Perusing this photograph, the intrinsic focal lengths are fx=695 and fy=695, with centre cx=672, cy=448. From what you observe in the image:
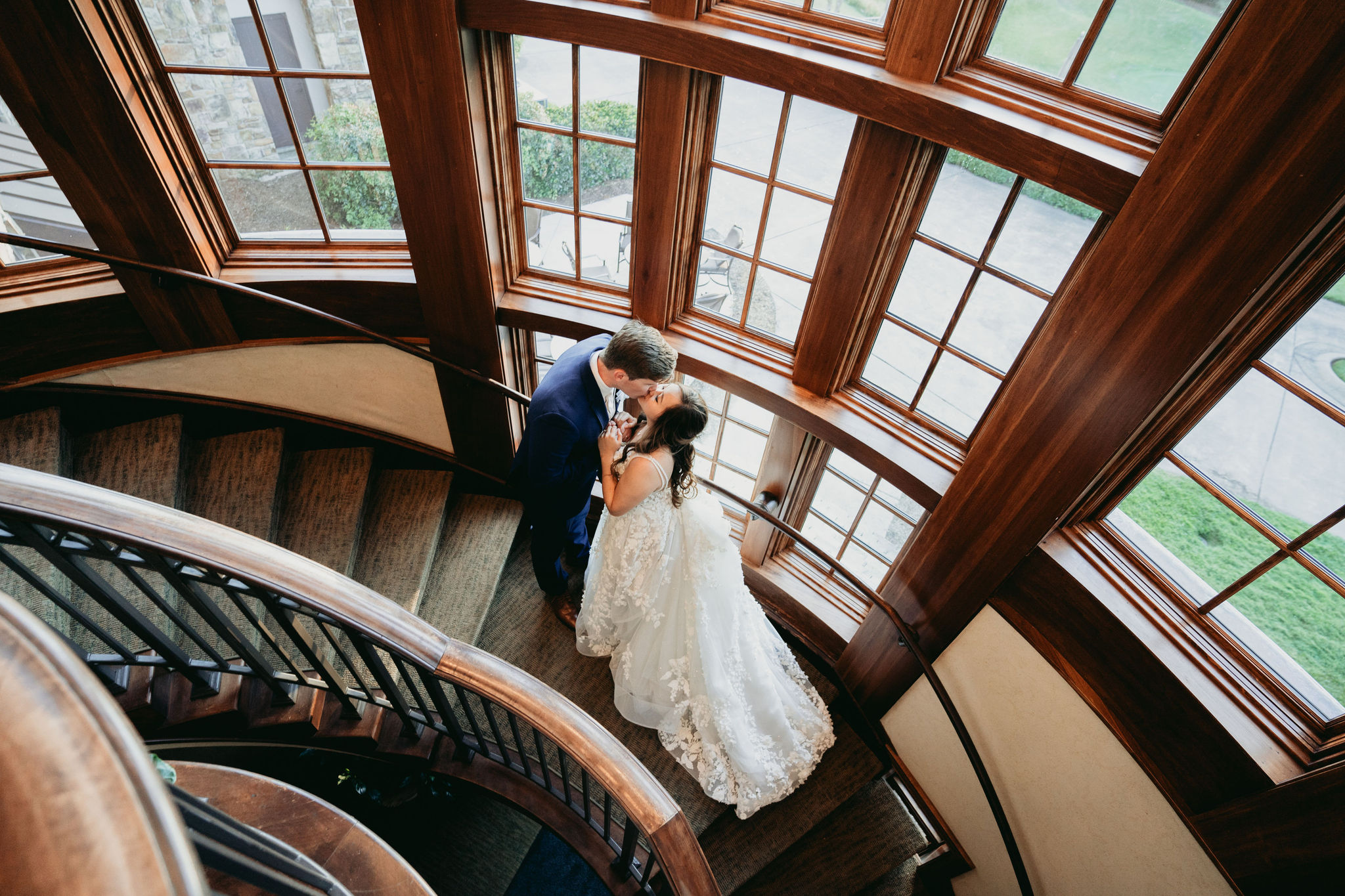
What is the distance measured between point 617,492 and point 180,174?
95.7 inches

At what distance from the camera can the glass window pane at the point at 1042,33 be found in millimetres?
2012

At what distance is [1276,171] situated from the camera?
1.66m

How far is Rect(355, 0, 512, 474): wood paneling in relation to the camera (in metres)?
2.54

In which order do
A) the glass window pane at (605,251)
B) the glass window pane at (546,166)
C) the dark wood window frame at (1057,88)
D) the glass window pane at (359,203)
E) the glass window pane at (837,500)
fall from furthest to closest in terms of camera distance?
the glass window pane at (837,500) → the glass window pane at (605,251) → the glass window pane at (359,203) → the glass window pane at (546,166) → the dark wood window frame at (1057,88)

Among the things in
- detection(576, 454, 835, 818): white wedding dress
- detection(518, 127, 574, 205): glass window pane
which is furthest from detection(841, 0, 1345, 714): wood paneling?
detection(518, 127, 574, 205): glass window pane

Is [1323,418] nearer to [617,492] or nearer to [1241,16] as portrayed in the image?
[1241,16]

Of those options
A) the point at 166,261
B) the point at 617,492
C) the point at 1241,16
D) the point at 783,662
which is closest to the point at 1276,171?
the point at 1241,16

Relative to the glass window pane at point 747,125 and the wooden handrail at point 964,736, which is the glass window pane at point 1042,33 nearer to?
the glass window pane at point 747,125

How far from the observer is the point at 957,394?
9.45 ft

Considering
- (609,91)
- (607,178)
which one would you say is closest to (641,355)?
(607,178)

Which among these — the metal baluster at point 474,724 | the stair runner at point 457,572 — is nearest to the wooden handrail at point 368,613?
the metal baluster at point 474,724

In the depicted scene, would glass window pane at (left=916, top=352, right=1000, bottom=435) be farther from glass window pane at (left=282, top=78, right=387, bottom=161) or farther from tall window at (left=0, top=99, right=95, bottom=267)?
tall window at (left=0, top=99, right=95, bottom=267)

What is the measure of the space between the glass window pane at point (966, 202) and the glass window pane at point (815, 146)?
0.37 meters

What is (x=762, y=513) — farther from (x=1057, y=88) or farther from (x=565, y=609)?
(x=1057, y=88)
